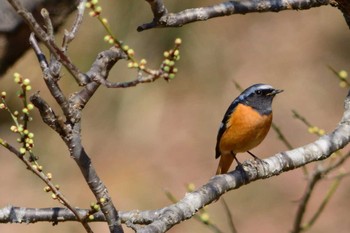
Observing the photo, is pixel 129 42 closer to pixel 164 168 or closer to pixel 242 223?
pixel 164 168

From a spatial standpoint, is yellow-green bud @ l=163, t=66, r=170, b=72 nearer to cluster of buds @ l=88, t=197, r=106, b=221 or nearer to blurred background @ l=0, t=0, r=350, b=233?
cluster of buds @ l=88, t=197, r=106, b=221

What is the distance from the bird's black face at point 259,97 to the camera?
4.50 m

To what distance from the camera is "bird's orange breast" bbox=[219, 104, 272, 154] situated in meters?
4.39

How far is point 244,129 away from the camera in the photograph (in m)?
4.40

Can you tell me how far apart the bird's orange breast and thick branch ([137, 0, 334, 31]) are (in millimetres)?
1302

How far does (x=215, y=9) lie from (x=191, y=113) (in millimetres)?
7209

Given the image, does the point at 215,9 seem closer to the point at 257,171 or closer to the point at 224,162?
the point at 257,171

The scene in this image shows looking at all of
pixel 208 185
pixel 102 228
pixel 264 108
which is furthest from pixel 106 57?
pixel 102 228

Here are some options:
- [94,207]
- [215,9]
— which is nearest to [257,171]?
[215,9]

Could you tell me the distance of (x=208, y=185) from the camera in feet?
8.68

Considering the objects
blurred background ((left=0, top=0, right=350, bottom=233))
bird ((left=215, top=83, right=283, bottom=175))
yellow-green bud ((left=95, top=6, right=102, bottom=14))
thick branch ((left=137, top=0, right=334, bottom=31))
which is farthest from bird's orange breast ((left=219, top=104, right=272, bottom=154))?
blurred background ((left=0, top=0, right=350, bottom=233))

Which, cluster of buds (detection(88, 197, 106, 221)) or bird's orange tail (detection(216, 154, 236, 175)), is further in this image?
bird's orange tail (detection(216, 154, 236, 175))

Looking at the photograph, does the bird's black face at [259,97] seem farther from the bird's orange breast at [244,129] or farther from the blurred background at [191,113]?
the blurred background at [191,113]

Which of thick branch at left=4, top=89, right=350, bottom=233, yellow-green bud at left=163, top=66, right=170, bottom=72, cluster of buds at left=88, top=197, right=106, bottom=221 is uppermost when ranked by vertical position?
yellow-green bud at left=163, top=66, right=170, bottom=72
